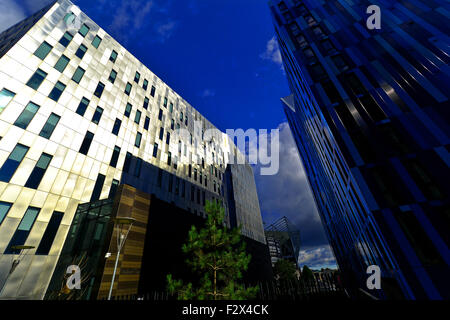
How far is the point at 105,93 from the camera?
2380 centimetres

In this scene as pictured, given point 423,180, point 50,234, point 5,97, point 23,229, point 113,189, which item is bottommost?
point 50,234

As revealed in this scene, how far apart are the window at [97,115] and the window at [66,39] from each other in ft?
25.1

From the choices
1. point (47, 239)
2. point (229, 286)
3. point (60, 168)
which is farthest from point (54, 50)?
point (229, 286)

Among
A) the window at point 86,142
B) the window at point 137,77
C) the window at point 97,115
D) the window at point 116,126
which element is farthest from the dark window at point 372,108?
the window at point 137,77

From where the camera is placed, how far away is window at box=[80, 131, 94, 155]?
1947 centimetres

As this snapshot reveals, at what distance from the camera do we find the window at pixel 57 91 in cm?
1847

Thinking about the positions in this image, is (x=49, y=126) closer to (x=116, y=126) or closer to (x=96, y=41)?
(x=116, y=126)

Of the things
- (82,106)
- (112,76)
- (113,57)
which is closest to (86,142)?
(82,106)

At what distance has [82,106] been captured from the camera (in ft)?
68.2

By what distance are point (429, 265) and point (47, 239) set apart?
2608cm

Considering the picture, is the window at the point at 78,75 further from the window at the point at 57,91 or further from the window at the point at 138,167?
the window at the point at 138,167

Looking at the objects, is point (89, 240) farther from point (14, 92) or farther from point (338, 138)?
point (338, 138)

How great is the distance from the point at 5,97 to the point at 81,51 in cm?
1074
